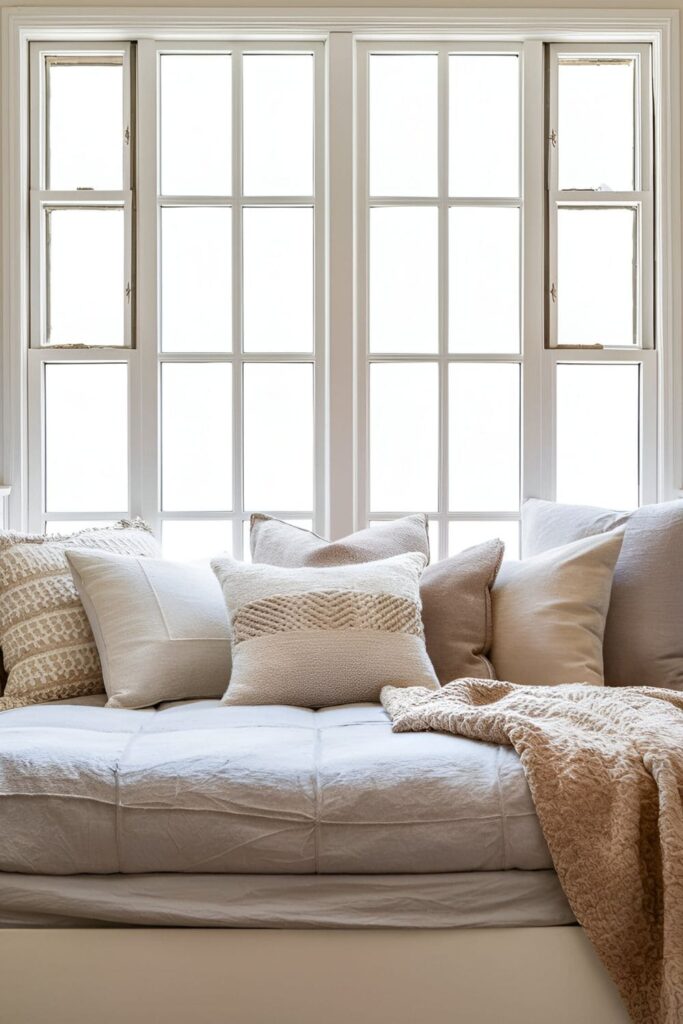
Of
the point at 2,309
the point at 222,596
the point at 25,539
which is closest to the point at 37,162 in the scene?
the point at 2,309

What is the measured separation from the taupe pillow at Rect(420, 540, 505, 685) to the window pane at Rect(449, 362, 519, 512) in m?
0.59

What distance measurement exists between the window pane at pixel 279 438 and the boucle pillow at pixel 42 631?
2.49ft

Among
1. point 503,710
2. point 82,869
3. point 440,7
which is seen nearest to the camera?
point 82,869

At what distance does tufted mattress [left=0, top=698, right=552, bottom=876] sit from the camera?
1.40 metres

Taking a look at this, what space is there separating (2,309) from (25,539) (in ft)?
2.74

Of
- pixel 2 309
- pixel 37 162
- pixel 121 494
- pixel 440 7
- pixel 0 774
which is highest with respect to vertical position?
pixel 440 7

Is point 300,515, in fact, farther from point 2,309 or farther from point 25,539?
point 2,309

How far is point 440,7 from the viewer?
2691 mm

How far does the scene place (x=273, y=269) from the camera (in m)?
2.80

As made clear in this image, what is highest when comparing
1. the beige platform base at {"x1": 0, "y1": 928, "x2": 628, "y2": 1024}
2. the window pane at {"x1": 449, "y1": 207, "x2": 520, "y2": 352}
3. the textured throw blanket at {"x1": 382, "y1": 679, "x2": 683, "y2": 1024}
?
the window pane at {"x1": 449, "y1": 207, "x2": 520, "y2": 352}

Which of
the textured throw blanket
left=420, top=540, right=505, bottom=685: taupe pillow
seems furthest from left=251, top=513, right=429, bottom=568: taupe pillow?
the textured throw blanket

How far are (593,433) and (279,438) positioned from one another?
3.18ft

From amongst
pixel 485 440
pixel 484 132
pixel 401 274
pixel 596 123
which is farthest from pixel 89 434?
pixel 596 123

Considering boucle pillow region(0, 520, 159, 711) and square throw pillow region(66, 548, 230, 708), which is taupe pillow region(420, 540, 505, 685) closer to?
square throw pillow region(66, 548, 230, 708)
